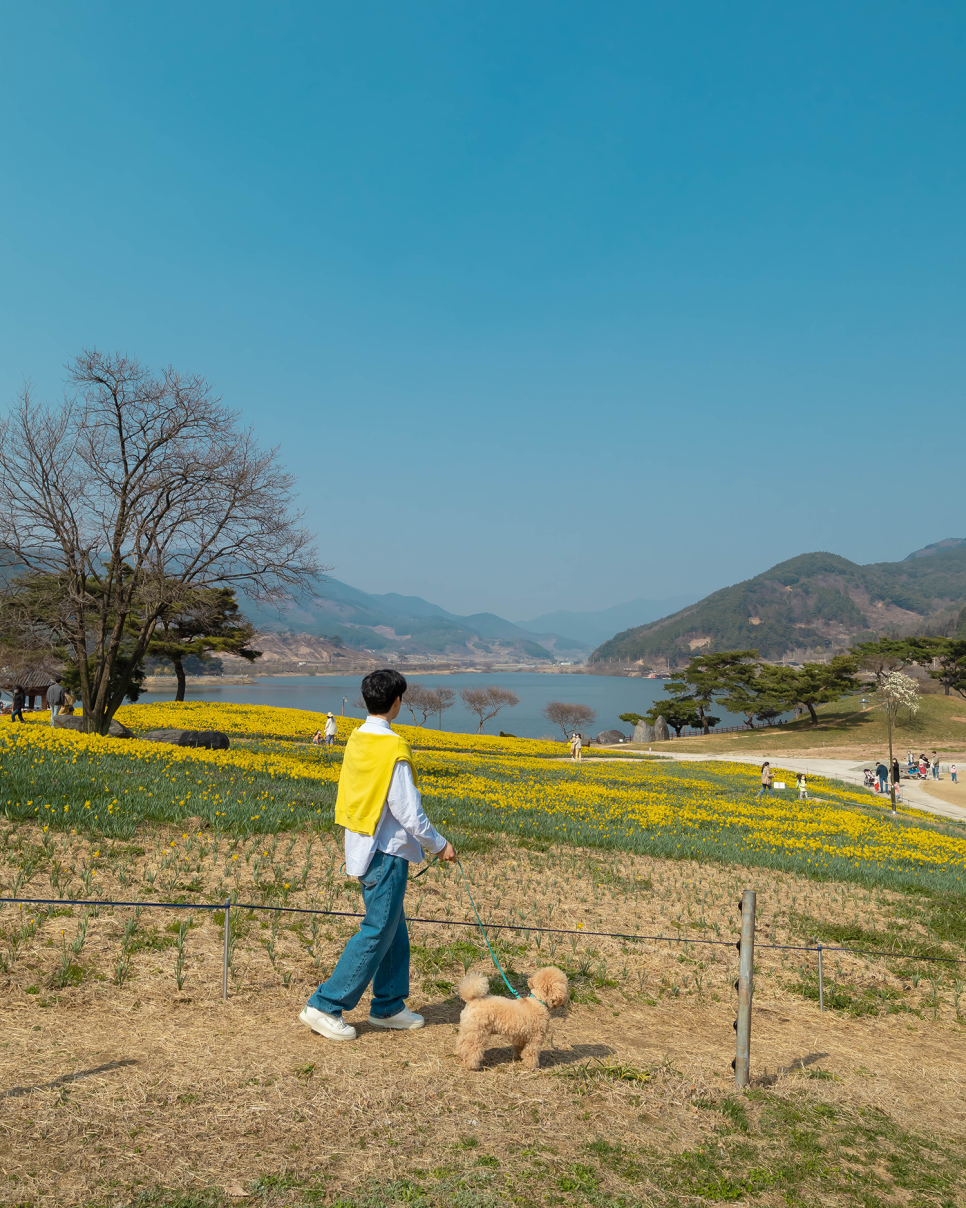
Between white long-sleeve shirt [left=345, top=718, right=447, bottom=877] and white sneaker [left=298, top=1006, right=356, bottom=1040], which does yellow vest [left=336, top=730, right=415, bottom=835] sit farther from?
white sneaker [left=298, top=1006, right=356, bottom=1040]

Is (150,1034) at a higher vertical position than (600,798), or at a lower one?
higher

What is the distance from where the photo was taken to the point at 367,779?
4.36 metres

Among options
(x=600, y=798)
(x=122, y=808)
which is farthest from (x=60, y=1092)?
(x=600, y=798)

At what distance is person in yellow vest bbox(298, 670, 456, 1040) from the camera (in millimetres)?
4316

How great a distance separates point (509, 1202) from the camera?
3209 millimetres

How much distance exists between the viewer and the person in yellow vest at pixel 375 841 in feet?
14.2

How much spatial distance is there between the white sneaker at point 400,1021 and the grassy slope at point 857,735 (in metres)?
47.8

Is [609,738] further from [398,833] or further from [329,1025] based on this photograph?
[398,833]

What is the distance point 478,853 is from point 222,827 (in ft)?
11.4

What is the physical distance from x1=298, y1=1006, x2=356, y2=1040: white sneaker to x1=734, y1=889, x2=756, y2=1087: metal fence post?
2.43 m

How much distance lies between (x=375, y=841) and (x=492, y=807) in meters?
10.3

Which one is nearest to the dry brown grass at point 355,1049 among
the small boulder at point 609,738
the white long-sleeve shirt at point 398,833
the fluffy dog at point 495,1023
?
the fluffy dog at point 495,1023

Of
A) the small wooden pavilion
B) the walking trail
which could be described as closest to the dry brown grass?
the walking trail

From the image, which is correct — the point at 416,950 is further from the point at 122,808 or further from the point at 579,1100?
the point at 122,808
